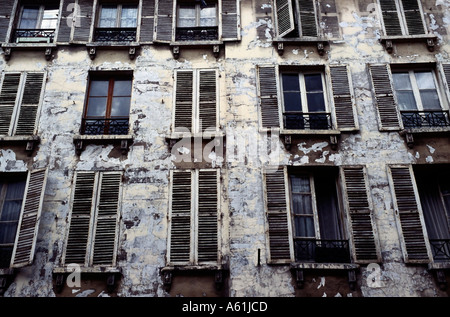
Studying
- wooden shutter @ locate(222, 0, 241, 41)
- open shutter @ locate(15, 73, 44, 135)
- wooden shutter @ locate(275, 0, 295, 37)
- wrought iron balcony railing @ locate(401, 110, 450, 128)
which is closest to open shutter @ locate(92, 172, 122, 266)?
open shutter @ locate(15, 73, 44, 135)

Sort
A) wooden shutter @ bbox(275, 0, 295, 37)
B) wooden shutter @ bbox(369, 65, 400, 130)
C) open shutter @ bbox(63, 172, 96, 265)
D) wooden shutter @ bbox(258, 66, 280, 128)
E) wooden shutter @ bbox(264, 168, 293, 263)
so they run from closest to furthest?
wooden shutter @ bbox(264, 168, 293, 263), open shutter @ bbox(63, 172, 96, 265), wooden shutter @ bbox(369, 65, 400, 130), wooden shutter @ bbox(258, 66, 280, 128), wooden shutter @ bbox(275, 0, 295, 37)

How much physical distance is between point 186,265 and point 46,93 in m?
5.01

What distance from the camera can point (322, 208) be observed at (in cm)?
923

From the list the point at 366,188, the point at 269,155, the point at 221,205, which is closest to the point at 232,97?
the point at 269,155

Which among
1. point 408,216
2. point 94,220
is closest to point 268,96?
point 408,216

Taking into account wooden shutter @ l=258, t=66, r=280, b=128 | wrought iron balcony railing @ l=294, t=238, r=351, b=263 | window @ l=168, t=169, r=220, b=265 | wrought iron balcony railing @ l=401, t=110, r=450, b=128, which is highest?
wooden shutter @ l=258, t=66, r=280, b=128

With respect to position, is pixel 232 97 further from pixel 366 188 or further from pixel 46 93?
pixel 46 93

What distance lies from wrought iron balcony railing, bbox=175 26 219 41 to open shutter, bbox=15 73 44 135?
3.31 meters

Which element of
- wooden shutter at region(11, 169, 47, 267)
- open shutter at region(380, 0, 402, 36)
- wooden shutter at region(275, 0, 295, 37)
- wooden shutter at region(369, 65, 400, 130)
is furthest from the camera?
open shutter at region(380, 0, 402, 36)

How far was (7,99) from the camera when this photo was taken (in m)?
10.2

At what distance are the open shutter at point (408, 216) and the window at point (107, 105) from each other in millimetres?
5619

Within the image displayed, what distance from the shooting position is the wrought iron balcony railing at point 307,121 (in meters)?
9.83

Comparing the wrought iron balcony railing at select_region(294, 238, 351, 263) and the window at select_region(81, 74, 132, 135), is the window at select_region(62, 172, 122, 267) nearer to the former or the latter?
the window at select_region(81, 74, 132, 135)

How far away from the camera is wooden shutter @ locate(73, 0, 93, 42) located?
36.0 feet
